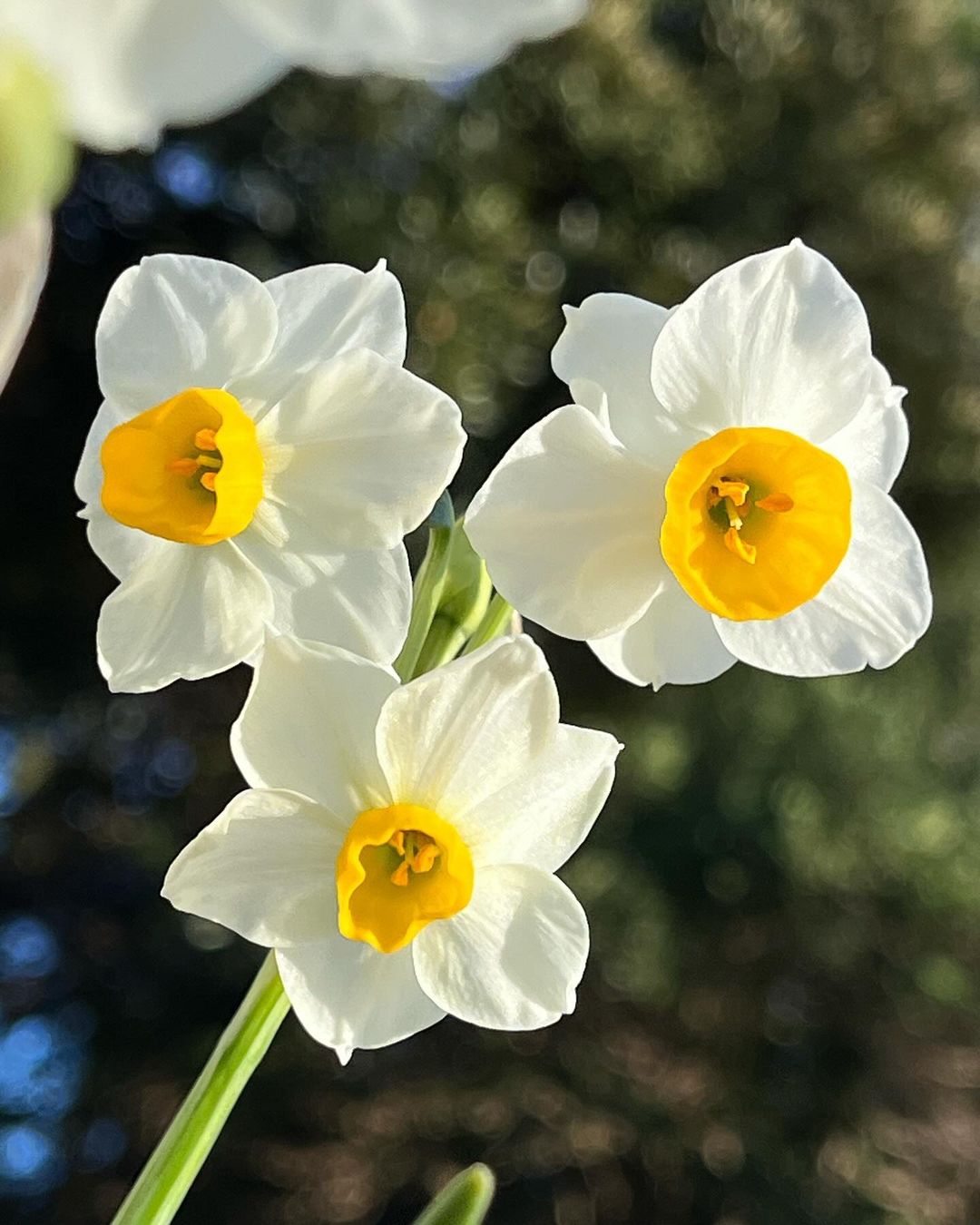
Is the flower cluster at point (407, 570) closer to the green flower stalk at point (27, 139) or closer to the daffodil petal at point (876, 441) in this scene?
the daffodil petal at point (876, 441)

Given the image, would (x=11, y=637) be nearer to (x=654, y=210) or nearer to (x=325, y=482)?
(x=654, y=210)

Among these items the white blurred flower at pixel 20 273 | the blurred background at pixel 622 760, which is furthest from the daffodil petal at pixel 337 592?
the blurred background at pixel 622 760

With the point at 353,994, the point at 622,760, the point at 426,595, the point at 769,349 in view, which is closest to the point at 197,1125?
the point at 353,994

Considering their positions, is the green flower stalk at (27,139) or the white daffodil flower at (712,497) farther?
the white daffodil flower at (712,497)

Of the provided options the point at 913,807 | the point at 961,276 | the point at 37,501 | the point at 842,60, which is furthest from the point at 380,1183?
the point at 842,60

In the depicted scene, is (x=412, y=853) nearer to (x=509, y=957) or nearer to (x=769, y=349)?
(x=509, y=957)

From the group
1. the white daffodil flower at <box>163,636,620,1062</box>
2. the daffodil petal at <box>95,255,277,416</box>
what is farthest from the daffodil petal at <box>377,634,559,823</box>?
the daffodil petal at <box>95,255,277,416</box>
